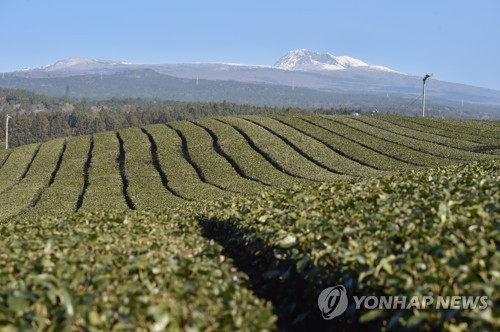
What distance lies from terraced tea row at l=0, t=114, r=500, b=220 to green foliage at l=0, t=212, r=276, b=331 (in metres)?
36.5

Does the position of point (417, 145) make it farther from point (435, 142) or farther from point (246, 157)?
point (246, 157)

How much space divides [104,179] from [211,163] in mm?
13566

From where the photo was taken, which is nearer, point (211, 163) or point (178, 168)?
point (178, 168)

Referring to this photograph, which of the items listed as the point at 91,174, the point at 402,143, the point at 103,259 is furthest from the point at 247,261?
the point at 402,143

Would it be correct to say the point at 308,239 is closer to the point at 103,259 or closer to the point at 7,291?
the point at 103,259

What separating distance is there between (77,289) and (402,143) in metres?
76.2

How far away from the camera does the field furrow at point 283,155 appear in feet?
201

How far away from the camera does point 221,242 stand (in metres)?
14.0

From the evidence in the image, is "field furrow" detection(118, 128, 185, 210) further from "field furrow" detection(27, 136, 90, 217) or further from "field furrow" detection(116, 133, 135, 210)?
"field furrow" detection(27, 136, 90, 217)

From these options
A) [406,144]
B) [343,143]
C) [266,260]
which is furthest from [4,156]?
[266,260]

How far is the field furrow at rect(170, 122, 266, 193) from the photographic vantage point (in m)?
57.5

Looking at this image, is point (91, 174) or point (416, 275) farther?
point (91, 174)

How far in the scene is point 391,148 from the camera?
248 ft

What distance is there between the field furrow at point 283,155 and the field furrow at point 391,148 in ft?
38.7
